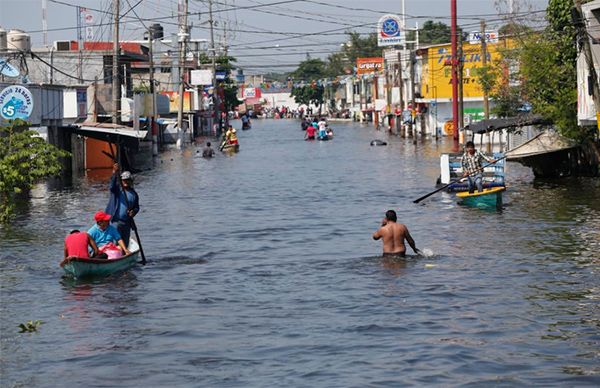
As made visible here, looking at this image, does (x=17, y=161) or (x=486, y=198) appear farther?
(x=486, y=198)

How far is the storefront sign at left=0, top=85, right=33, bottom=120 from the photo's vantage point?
109 feet

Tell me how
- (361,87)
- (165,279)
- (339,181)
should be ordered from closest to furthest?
(165,279) → (339,181) → (361,87)

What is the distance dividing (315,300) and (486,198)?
44.7 ft

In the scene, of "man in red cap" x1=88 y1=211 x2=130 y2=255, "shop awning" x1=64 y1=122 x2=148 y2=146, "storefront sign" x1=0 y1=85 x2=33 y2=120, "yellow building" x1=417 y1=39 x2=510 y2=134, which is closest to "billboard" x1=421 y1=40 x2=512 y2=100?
"yellow building" x1=417 y1=39 x2=510 y2=134

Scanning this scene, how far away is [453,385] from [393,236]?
889cm

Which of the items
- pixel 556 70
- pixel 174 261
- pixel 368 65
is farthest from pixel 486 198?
pixel 368 65

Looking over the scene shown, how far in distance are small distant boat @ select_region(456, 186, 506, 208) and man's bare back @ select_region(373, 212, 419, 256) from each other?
9410 mm

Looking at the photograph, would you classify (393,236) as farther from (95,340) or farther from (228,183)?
(228,183)

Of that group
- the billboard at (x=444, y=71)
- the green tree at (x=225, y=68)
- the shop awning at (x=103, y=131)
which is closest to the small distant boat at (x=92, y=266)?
the shop awning at (x=103, y=131)

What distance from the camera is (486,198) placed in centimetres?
3083

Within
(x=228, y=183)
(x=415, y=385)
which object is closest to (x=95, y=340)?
(x=415, y=385)

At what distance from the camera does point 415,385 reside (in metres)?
12.8

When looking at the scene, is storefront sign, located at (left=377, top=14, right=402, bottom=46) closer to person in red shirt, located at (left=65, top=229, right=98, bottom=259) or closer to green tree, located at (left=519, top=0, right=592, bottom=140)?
green tree, located at (left=519, top=0, right=592, bottom=140)

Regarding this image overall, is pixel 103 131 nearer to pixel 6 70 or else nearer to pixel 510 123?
pixel 6 70
